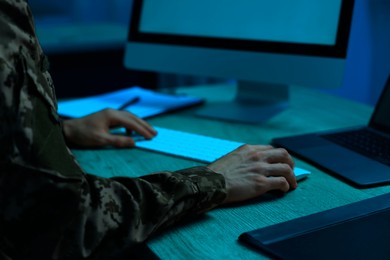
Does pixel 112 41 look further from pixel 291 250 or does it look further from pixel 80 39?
pixel 291 250

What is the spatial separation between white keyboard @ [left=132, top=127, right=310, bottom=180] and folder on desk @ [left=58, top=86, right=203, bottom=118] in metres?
0.21

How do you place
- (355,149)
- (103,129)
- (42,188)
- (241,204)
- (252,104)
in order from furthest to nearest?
(252,104) < (103,129) < (355,149) < (241,204) < (42,188)

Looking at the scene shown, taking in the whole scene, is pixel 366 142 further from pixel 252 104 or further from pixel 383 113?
pixel 252 104

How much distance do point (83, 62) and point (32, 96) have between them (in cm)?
203

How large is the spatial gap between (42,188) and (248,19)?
30.9 inches

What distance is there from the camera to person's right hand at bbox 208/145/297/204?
2.50 ft

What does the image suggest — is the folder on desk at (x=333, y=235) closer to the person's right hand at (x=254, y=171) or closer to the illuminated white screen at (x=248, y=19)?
the person's right hand at (x=254, y=171)

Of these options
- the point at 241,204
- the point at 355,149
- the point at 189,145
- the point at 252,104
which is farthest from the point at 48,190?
the point at 252,104

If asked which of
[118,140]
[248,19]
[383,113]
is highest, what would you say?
[248,19]

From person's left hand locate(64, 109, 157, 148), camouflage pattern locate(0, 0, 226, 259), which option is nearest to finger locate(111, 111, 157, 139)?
person's left hand locate(64, 109, 157, 148)

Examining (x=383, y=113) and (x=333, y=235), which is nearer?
(x=333, y=235)

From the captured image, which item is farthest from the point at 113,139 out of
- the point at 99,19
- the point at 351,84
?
the point at 99,19


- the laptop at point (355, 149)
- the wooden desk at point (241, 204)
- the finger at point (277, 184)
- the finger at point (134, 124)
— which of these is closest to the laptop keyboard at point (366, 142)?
the laptop at point (355, 149)

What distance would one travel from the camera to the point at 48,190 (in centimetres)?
58
